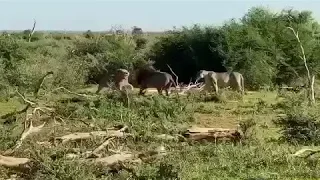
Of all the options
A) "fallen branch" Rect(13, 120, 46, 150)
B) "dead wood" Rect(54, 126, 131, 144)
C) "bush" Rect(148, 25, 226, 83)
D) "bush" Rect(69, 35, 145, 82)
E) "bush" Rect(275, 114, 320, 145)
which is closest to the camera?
"fallen branch" Rect(13, 120, 46, 150)

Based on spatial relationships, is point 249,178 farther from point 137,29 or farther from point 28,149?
point 137,29

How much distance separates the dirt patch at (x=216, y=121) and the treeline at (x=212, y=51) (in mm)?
9600

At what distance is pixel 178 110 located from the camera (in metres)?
14.8

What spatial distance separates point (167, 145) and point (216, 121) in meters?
4.16

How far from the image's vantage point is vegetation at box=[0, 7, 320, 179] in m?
9.58

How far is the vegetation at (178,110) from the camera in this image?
9578mm

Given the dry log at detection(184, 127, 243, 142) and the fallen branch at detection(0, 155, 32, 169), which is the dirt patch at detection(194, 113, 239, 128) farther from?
the fallen branch at detection(0, 155, 32, 169)

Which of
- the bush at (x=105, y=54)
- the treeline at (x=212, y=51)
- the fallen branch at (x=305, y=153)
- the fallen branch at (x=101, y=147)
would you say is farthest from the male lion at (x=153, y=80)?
the fallen branch at (x=305, y=153)

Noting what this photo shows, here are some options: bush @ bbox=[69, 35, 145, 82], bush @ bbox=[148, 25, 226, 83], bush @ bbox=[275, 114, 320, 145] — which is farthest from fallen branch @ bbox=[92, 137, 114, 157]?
bush @ bbox=[148, 25, 226, 83]

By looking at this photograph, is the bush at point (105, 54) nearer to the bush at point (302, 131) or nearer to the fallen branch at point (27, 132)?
the bush at point (302, 131)

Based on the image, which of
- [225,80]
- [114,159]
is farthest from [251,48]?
[114,159]

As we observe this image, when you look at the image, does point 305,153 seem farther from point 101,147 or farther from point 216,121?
point 216,121

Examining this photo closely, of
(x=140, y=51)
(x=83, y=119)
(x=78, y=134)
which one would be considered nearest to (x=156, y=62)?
(x=140, y=51)

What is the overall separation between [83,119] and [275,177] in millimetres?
5131
